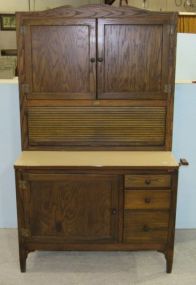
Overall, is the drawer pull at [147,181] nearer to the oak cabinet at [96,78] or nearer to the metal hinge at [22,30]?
the oak cabinet at [96,78]

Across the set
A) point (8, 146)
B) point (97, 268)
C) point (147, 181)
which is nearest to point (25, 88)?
point (8, 146)

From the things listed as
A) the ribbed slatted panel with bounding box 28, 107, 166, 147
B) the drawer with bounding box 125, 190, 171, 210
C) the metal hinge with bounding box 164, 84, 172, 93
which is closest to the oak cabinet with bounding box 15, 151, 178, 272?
the drawer with bounding box 125, 190, 171, 210

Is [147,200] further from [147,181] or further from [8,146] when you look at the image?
[8,146]

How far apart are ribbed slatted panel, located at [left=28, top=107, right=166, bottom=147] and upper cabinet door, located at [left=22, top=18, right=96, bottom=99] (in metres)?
0.11

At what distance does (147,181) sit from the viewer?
196 centimetres

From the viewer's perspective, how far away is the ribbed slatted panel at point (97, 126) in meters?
2.13

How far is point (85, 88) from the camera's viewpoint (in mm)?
2074

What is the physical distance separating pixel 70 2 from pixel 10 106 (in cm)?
449

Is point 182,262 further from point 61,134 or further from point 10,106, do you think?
point 10,106

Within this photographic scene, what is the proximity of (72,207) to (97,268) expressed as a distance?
452 mm

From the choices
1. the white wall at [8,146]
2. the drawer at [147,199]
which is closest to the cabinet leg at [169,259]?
the drawer at [147,199]

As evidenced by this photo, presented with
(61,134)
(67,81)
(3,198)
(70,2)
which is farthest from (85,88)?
(70,2)

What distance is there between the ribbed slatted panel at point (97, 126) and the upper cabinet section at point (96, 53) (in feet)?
A: 0.30

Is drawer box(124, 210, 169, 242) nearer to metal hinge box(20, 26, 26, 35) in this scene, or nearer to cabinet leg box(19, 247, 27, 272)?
cabinet leg box(19, 247, 27, 272)
